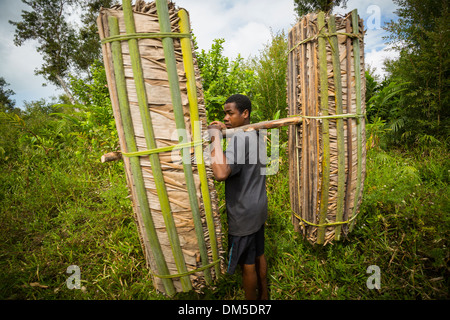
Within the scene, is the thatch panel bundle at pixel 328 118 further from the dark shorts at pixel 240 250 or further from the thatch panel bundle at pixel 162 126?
the thatch panel bundle at pixel 162 126

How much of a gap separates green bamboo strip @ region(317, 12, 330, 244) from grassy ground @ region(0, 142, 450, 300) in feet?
2.18

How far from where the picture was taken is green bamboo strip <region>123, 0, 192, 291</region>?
127 centimetres

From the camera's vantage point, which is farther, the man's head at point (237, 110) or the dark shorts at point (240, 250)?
the man's head at point (237, 110)

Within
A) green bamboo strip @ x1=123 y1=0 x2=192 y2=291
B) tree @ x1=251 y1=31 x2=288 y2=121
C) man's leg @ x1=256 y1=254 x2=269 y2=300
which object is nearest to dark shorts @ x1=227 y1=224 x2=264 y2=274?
man's leg @ x1=256 y1=254 x2=269 y2=300

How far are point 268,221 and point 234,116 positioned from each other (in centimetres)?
175

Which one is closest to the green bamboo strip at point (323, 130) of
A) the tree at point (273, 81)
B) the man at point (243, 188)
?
the man at point (243, 188)

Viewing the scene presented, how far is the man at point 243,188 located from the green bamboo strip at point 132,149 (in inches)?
22.7

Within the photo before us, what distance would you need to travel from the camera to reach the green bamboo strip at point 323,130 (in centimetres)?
173

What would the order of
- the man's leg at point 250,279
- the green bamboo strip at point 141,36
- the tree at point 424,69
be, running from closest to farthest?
the green bamboo strip at point 141,36
the man's leg at point 250,279
the tree at point 424,69

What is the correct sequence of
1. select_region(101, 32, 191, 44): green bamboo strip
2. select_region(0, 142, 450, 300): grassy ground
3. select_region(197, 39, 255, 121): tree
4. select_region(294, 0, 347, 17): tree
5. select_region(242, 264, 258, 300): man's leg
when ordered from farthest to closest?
select_region(294, 0, 347, 17): tree
select_region(197, 39, 255, 121): tree
select_region(0, 142, 450, 300): grassy ground
select_region(242, 264, 258, 300): man's leg
select_region(101, 32, 191, 44): green bamboo strip

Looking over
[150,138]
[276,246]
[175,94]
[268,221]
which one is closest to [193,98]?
[175,94]

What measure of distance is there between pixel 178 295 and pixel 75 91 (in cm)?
497

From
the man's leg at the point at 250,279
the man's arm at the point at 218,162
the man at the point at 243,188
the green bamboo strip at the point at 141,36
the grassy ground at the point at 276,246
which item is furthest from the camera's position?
the grassy ground at the point at 276,246

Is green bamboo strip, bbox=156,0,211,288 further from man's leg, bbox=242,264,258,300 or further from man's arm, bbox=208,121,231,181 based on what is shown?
man's leg, bbox=242,264,258,300
